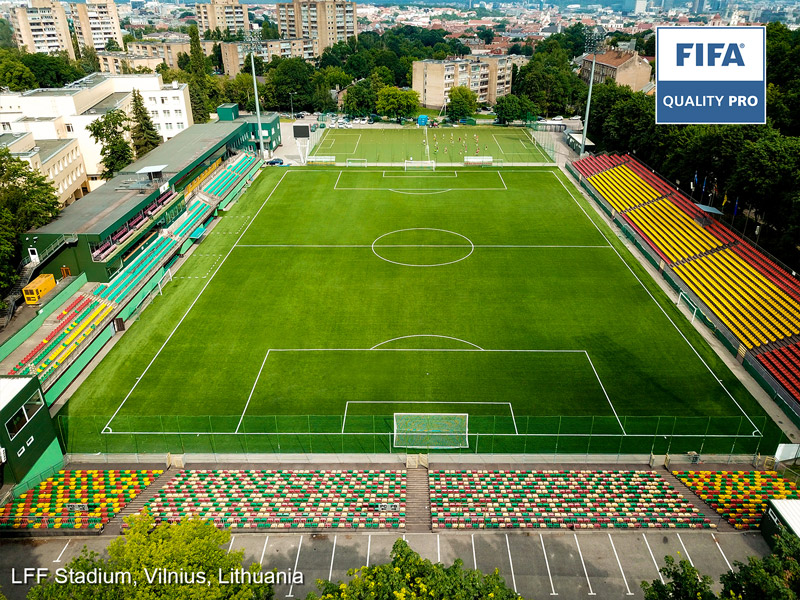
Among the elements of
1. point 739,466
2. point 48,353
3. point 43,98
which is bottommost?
point 739,466

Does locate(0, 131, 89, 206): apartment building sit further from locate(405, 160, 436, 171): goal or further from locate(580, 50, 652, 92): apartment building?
locate(580, 50, 652, 92): apartment building

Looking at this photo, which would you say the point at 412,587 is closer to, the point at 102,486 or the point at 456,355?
the point at 102,486

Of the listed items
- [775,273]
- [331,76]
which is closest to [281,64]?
[331,76]

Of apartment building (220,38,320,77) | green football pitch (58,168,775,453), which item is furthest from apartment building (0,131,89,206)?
apartment building (220,38,320,77)

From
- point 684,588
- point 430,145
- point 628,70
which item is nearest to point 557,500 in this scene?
point 684,588

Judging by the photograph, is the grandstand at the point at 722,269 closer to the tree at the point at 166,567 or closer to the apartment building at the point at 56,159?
the tree at the point at 166,567
